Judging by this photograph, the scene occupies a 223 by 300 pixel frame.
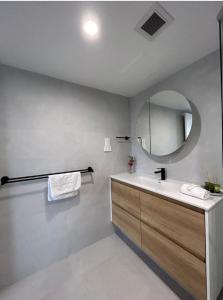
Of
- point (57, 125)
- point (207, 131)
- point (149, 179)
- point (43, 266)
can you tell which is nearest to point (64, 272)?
point (43, 266)

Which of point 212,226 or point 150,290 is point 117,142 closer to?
point 212,226

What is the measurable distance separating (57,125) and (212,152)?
1.63 metres

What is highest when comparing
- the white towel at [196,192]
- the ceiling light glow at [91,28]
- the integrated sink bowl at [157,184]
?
the ceiling light glow at [91,28]

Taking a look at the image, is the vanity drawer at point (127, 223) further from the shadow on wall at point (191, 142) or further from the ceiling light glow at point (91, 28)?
the ceiling light glow at point (91, 28)

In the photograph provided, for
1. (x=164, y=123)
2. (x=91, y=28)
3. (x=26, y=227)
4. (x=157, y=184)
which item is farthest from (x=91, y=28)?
(x=26, y=227)

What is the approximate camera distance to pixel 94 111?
5.94 ft

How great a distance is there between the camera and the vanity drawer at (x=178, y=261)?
946 mm

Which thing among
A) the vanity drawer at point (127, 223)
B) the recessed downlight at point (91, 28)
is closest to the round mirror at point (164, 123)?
the vanity drawer at point (127, 223)

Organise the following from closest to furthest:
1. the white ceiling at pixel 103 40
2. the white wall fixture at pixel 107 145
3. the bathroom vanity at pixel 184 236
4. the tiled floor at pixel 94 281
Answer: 1. the white ceiling at pixel 103 40
2. the bathroom vanity at pixel 184 236
3. the tiled floor at pixel 94 281
4. the white wall fixture at pixel 107 145

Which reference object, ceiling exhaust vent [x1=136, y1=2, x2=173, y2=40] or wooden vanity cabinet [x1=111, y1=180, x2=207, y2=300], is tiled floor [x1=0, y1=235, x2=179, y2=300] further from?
ceiling exhaust vent [x1=136, y1=2, x2=173, y2=40]

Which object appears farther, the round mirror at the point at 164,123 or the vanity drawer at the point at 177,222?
the round mirror at the point at 164,123

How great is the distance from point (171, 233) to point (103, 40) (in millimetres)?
1664

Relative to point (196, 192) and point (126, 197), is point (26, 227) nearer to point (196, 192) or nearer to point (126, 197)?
point (126, 197)

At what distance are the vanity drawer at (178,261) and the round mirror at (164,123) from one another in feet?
2.99
